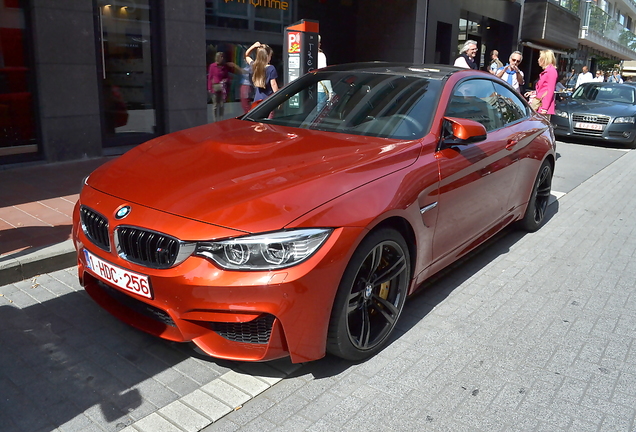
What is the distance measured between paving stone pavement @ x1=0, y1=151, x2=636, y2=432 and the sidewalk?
127 mm

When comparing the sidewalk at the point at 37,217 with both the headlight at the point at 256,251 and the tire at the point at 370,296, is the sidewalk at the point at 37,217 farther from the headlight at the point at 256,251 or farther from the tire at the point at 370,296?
the tire at the point at 370,296

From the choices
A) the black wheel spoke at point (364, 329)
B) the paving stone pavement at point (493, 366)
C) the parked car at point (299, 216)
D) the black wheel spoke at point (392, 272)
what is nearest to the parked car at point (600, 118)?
the paving stone pavement at point (493, 366)

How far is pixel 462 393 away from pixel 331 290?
910 millimetres

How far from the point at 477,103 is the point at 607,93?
12.3m

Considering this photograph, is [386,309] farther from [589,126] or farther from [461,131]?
[589,126]

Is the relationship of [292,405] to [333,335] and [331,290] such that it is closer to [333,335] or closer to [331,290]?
[333,335]

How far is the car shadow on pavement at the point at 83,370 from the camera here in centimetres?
266

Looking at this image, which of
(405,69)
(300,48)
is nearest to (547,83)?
(300,48)

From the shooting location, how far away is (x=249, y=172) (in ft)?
10.1

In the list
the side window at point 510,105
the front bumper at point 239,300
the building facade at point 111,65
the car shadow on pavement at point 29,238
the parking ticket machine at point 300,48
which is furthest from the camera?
the parking ticket machine at point 300,48

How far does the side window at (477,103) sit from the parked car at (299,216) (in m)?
0.02

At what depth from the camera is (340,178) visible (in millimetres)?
2973

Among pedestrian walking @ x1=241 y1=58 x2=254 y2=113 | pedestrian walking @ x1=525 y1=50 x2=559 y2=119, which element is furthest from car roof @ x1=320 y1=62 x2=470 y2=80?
pedestrian walking @ x1=525 y1=50 x2=559 y2=119

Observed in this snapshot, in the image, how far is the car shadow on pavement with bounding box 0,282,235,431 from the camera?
2.66 meters
